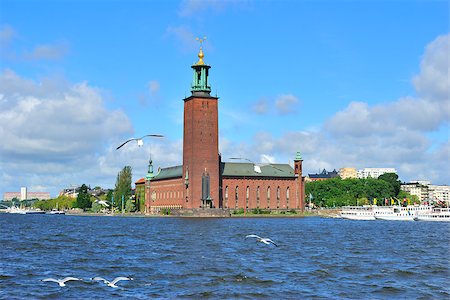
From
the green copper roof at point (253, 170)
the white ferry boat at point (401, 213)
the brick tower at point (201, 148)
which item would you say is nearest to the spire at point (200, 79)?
the brick tower at point (201, 148)

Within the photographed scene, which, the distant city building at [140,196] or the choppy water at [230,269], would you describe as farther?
the distant city building at [140,196]

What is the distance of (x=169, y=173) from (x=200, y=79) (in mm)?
26288

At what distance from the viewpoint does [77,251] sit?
39.2m

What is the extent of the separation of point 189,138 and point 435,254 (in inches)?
3237

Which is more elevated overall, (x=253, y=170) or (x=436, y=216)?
(x=253, y=170)

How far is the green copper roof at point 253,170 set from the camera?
130125 mm

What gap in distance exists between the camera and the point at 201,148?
118 meters

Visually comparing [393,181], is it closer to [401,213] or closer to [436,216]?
[401,213]

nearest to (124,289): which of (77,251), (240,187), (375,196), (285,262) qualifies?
(285,262)

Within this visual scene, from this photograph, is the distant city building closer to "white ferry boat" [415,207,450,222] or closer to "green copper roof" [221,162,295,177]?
"green copper roof" [221,162,295,177]

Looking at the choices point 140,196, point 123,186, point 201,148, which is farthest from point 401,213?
point 123,186

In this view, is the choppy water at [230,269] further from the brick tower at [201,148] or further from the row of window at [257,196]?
the row of window at [257,196]

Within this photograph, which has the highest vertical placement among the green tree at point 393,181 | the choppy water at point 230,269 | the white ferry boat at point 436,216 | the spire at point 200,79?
the spire at point 200,79

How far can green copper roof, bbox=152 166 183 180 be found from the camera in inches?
5197
